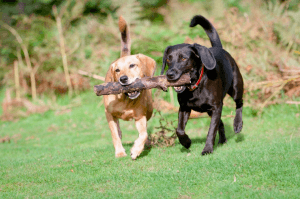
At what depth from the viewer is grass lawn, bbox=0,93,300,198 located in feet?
11.7

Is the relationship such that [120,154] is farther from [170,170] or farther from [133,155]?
[170,170]

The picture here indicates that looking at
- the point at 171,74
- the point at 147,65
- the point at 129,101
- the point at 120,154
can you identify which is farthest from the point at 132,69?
the point at 120,154

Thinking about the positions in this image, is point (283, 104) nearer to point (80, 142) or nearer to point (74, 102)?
point (80, 142)

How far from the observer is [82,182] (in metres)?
4.17

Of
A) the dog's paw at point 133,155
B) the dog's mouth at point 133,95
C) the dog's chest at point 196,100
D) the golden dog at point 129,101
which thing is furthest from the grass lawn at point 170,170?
the dog's mouth at point 133,95

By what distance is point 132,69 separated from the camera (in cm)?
541

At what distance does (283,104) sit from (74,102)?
8.03 m

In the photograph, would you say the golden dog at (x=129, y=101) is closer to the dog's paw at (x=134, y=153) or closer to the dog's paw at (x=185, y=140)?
the dog's paw at (x=134, y=153)

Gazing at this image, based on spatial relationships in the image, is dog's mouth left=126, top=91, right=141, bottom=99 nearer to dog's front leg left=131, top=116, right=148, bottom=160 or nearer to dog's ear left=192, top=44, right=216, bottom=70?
dog's front leg left=131, top=116, right=148, bottom=160

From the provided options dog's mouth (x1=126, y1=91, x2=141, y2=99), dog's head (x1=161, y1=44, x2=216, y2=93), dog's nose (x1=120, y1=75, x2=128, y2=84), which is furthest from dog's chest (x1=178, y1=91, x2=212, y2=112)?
dog's nose (x1=120, y1=75, x2=128, y2=84)

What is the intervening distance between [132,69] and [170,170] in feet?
6.16

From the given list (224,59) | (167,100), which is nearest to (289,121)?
(224,59)

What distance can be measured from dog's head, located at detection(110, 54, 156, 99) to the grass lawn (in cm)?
124

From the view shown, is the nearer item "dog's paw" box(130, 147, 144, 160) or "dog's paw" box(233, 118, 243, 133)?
"dog's paw" box(130, 147, 144, 160)
